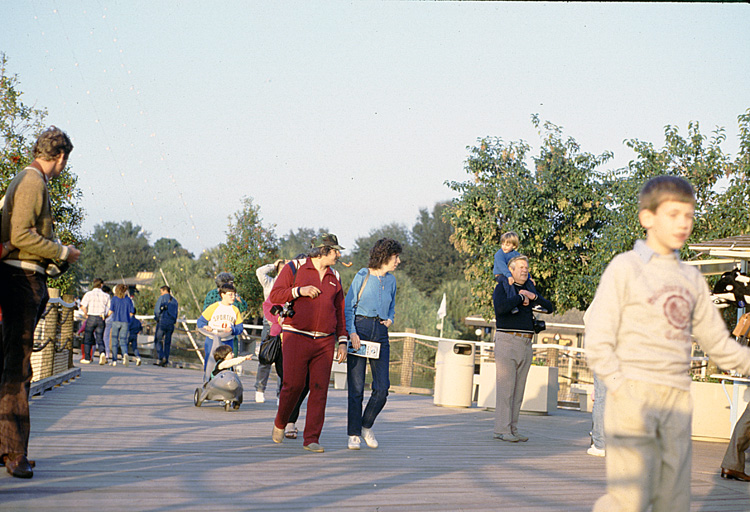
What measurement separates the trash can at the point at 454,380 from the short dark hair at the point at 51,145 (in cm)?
919

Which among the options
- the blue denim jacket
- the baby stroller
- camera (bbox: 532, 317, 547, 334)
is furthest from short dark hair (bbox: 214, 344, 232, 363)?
camera (bbox: 532, 317, 547, 334)

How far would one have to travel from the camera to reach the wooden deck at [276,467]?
4332 mm

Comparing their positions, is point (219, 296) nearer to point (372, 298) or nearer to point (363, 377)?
point (372, 298)

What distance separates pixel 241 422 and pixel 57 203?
17.5 metres

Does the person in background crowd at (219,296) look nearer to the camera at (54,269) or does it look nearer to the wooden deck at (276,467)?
the wooden deck at (276,467)

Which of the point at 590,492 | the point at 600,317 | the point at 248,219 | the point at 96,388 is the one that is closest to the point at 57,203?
the point at 248,219

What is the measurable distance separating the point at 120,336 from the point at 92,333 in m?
0.64

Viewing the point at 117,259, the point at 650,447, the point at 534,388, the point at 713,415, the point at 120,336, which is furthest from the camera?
the point at 117,259

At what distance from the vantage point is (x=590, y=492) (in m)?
5.46

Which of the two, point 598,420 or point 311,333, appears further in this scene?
point 598,420

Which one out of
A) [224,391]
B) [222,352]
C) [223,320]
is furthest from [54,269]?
[223,320]

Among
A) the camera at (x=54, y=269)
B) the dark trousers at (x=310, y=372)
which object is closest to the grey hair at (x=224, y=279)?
the dark trousers at (x=310, y=372)

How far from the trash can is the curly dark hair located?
6.12 meters

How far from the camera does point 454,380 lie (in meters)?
13.2
